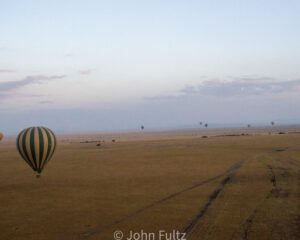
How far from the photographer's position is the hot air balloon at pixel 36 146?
59.9 ft

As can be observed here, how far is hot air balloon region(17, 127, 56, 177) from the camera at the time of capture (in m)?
18.3

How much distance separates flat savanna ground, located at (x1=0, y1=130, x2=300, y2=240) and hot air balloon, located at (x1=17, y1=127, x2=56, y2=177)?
134 cm

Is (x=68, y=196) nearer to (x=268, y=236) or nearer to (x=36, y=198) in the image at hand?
(x=36, y=198)

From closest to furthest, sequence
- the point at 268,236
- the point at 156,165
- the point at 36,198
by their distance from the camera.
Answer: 1. the point at 268,236
2. the point at 36,198
3. the point at 156,165

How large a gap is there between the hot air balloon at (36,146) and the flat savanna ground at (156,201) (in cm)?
134

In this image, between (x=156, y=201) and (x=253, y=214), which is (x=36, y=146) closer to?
(x=156, y=201)

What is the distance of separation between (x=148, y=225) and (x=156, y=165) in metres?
14.7

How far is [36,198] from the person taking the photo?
1681 centimetres

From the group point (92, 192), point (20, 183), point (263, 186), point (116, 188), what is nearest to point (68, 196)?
point (92, 192)

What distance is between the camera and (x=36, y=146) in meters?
18.2

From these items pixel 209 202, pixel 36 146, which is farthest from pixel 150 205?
pixel 36 146

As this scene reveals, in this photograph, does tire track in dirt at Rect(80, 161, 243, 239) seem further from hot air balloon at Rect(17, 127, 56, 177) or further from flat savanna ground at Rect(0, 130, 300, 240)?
hot air balloon at Rect(17, 127, 56, 177)

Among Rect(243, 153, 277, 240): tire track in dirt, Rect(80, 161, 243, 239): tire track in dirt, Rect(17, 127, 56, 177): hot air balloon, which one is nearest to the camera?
Rect(243, 153, 277, 240): tire track in dirt

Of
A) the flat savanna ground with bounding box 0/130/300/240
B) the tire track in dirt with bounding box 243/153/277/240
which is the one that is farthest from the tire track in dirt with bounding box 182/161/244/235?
the tire track in dirt with bounding box 243/153/277/240
